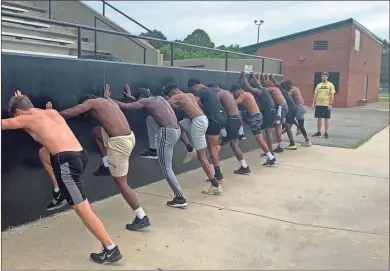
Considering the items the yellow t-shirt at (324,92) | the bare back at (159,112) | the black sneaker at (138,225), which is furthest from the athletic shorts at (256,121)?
the yellow t-shirt at (324,92)

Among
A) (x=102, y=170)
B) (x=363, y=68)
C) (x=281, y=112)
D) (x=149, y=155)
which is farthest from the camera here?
(x=363, y=68)

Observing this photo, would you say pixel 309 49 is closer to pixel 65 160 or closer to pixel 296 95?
pixel 296 95

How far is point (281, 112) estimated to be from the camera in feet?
33.4

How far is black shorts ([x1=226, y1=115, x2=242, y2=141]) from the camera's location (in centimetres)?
758

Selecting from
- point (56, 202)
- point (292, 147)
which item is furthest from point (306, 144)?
point (56, 202)

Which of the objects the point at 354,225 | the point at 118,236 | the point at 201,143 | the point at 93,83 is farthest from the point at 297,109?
the point at 118,236

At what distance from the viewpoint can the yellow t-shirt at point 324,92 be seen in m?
12.7

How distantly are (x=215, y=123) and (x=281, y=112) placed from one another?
356 centimetres

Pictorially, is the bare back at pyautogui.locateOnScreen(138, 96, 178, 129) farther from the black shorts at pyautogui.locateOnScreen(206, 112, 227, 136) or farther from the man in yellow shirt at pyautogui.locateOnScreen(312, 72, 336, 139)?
the man in yellow shirt at pyautogui.locateOnScreen(312, 72, 336, 139)

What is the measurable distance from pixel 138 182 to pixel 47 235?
7.63 feet

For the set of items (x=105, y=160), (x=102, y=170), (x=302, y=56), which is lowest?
(x=102, y=170)

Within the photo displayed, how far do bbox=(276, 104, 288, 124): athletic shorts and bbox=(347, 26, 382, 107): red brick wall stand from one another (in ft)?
45.4

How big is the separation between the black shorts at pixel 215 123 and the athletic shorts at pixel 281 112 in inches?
122

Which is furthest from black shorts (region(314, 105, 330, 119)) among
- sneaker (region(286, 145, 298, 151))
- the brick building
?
sneaker (region(286, 145, 298, 151))
